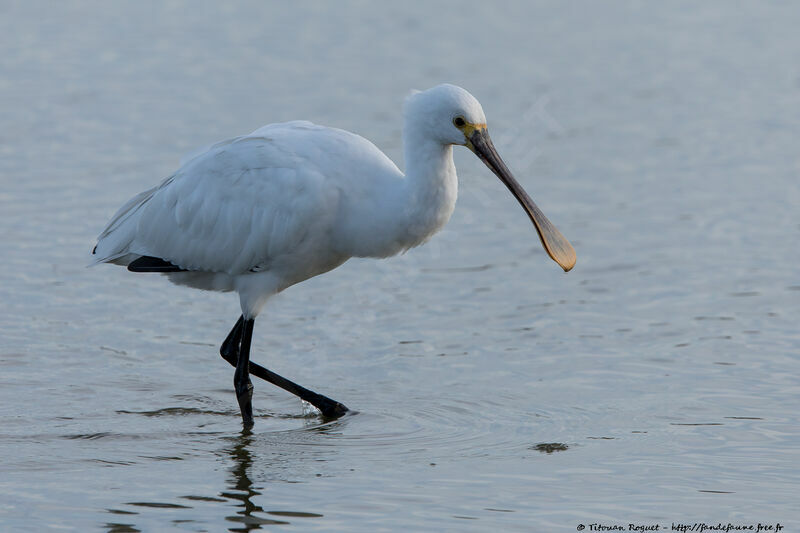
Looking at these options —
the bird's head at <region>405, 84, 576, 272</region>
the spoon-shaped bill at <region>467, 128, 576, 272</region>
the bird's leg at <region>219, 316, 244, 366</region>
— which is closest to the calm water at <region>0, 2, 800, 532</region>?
the bird's leg at <region>219, 316, 244, 366</region>

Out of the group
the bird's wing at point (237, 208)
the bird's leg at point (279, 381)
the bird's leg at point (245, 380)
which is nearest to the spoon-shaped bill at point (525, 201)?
the bird's wing at point (237, 208)

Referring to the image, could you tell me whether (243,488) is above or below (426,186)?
below

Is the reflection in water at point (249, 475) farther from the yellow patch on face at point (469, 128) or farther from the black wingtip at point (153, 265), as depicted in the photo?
the yellow patch on face at point (469, 128)

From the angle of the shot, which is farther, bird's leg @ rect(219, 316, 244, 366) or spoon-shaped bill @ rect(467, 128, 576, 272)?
bird's leg @ rect(219, 316, 244, 366)

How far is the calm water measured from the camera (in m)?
7.95

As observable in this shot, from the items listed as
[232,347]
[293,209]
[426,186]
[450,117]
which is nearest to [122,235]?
[232,347]

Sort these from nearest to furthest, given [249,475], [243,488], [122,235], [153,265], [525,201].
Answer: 1. [243,488]
2. [249,475]
3. [525,201]
4. [153,265]
5. [122,235]

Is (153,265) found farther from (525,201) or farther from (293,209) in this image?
(525,201)

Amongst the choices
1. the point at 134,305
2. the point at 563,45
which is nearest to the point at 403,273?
the point at 134,305

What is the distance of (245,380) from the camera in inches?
377

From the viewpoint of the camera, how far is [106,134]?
17750 mm

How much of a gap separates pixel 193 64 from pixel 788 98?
9188 millimetres

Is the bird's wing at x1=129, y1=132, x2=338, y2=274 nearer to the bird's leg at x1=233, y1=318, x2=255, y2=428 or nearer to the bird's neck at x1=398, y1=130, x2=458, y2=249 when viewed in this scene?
the bird's leg at x1=233, y1=318, x2=255, y2=428

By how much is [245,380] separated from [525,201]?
2.32 meters
